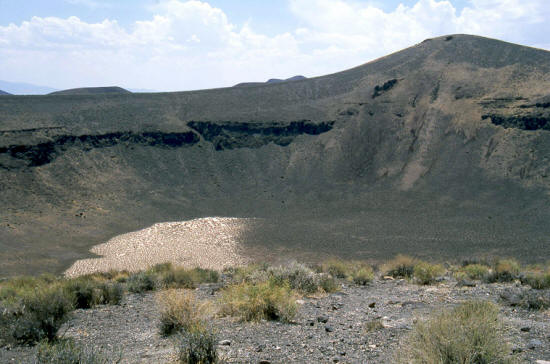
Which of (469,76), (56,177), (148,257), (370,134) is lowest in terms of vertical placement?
(148,257)

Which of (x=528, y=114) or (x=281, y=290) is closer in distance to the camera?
(x=281, y=290)

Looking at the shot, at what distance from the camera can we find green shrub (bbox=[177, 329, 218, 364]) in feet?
20.1

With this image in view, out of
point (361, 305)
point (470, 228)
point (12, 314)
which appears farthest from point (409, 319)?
point (470, 228)

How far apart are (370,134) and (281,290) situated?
49.9m

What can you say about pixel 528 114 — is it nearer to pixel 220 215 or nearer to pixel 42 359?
pixel 220 215

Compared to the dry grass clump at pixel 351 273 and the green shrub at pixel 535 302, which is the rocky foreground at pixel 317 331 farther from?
the dry grass clump at pixel 351 273

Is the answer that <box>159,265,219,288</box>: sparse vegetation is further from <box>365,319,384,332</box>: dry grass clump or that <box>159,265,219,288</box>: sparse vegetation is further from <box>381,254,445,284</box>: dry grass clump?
<box>365,319,384,332</box>: dry grass clump

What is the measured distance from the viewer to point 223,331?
8.23 m

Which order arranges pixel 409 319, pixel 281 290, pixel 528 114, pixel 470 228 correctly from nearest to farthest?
pixel 409 319
pixel 281 290
pixel 470 228
pixel 528 114

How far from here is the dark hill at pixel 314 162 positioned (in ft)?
114

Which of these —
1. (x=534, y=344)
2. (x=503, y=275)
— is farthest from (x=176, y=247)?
(x=534, y=344)

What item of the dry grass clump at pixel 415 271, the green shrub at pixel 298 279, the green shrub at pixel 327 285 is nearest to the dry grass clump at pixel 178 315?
the green shrub at pixel 298 279

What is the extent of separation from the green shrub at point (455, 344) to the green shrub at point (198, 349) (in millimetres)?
2621

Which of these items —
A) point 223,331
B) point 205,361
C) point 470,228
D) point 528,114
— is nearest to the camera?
point 205,361
